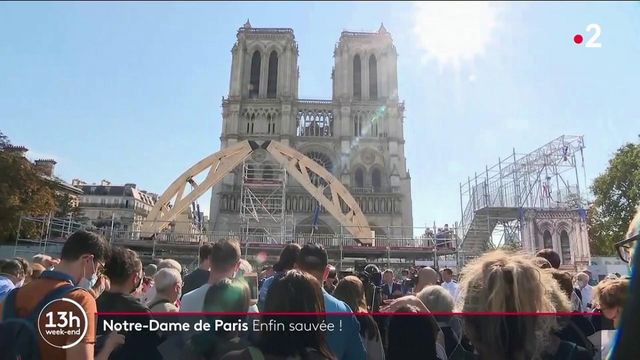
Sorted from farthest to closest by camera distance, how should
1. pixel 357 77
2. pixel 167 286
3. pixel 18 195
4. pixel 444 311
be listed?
pixel 357 77 < pixel 18 195 < pixel 167 286 < pixel 444 311

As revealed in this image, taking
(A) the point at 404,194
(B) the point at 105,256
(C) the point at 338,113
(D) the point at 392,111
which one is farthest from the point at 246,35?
(B) the point at 105,256

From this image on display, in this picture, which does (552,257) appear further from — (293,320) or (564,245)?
(564,245)

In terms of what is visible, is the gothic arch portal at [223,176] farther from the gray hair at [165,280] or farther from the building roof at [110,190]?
the building roof at [110,190]

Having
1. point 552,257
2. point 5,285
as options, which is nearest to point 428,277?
point 552,257

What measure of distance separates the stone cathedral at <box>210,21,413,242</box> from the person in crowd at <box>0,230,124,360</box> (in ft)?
119

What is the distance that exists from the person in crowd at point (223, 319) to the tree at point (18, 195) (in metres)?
27.5

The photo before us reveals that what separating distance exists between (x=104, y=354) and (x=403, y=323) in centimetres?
200

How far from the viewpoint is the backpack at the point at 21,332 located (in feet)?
8.09

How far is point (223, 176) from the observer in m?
29.0

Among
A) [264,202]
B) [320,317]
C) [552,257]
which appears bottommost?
[320,317]

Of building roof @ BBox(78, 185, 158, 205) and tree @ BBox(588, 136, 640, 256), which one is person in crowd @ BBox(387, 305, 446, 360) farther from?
building roof @ BBox(78, 185, 158, 205)

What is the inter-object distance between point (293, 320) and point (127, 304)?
4.33 feet

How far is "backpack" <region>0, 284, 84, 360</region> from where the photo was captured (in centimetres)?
247

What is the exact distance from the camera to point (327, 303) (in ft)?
10.2
